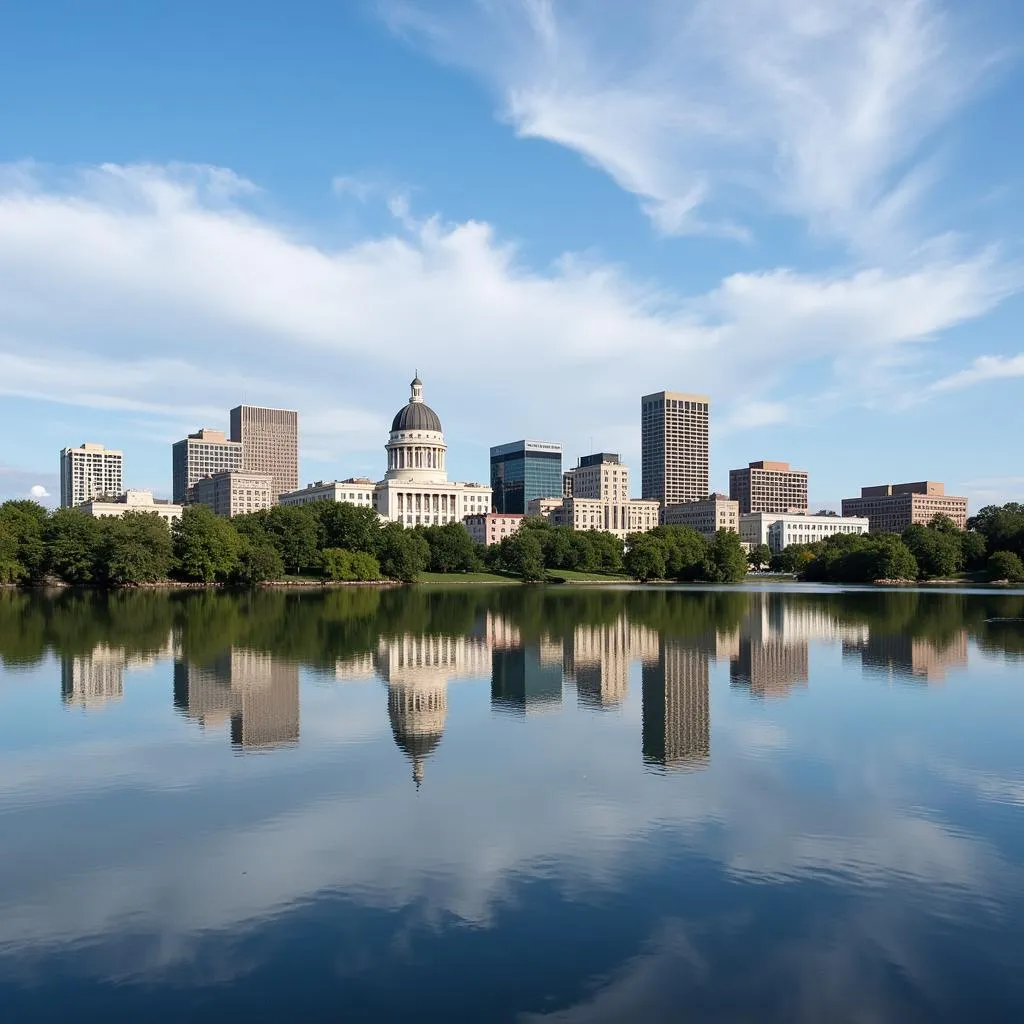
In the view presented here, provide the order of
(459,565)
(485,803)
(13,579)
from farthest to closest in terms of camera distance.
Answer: (459,565), (13,579), (485,803)

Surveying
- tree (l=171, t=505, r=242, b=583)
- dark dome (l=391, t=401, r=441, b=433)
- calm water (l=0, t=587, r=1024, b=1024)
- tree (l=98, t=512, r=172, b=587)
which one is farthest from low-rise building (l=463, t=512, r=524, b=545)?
calm water (l=0, t=587, r=1024, b=1024)

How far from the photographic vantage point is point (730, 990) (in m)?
9.70

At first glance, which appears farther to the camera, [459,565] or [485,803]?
[459,565]

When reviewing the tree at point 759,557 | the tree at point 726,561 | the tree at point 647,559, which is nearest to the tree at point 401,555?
the tree at point 647,559

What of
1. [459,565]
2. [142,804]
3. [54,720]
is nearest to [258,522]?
[459,565]

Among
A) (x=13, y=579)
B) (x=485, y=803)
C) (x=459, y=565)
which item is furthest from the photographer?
(x=459, y=565)

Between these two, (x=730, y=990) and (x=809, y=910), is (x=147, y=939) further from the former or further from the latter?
(x=809, y=910)

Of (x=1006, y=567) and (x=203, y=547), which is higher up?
(x=203, y=547)

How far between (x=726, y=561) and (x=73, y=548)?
261 ft

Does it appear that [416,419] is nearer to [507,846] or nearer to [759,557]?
[759,557]

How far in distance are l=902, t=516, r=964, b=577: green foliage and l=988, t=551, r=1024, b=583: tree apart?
5051 mm

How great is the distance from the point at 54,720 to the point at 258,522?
9361 cm

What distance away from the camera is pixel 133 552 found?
8819cm

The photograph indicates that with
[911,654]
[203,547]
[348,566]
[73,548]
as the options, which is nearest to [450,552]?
[348,566]
